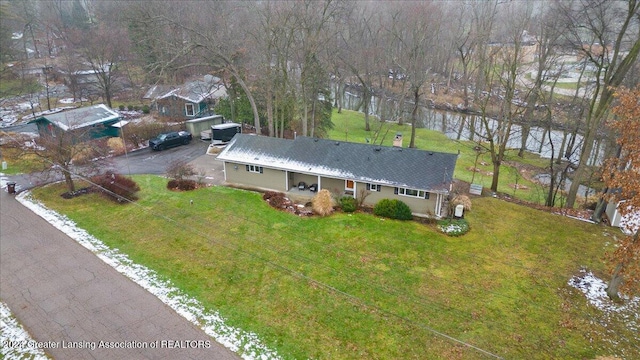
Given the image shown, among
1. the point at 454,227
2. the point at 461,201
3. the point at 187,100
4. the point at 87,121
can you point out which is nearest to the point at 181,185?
the point at 87,121

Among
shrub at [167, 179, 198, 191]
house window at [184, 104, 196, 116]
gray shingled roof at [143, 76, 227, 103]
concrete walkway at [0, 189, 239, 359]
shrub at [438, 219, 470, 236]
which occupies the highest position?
gray shingled roof at [143, 76, 227, 103]

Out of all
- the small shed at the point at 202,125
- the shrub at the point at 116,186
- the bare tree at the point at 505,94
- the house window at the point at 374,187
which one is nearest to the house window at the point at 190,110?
the small shed at the point at 202,125

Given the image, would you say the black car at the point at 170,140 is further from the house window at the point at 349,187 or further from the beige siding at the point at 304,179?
the house window at the point at 349,187

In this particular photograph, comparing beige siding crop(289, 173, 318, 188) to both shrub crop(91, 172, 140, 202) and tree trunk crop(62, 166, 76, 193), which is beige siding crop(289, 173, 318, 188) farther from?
tree trunk crop(62, 166, 76, 193)

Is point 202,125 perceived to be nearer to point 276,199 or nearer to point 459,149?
point 276,199

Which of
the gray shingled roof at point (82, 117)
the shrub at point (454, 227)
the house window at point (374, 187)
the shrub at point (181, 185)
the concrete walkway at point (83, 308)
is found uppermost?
the gray shingled roof at point (82, 117)

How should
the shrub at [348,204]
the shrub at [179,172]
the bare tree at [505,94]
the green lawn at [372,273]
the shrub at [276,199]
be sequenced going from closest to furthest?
the green lawn at [372,273] < the shrub at [348,204] < the shrub at [276,199] < the shrub at [179,172] < the bare tree at [505,94]

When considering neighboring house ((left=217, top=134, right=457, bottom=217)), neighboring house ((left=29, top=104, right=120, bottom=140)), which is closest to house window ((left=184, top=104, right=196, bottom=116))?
neighboring house ((left=29, top=104, right=120, bottom=140))
